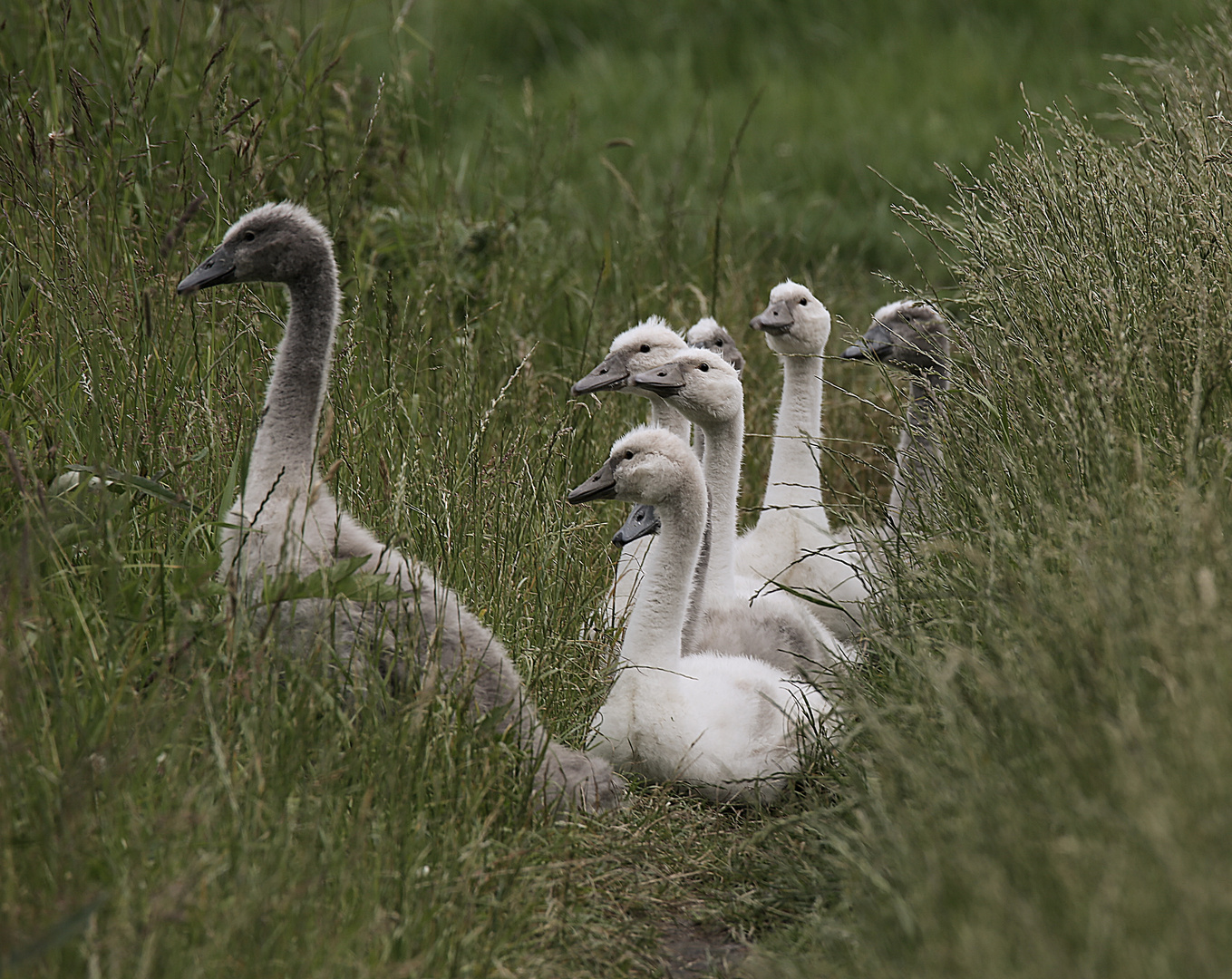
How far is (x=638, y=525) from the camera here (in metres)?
4.82

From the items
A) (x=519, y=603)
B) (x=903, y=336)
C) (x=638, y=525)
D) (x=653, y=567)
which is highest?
(x=903, y=336)

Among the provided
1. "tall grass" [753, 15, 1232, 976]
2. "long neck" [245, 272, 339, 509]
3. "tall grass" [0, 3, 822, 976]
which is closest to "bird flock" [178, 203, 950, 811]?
"long neck" [245, 272, 339, 509]

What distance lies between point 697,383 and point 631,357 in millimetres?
416

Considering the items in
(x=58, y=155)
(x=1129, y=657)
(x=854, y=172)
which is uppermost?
(x=854, y=172)

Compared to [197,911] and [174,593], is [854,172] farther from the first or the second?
[197,911]

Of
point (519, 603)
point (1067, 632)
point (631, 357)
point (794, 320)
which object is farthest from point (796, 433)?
point (1067, 632)

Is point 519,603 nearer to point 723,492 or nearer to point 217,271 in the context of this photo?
point 723,492

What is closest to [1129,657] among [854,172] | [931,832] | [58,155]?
[931,832]

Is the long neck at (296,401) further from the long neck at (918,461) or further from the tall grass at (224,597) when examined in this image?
the long neck at (918,461)

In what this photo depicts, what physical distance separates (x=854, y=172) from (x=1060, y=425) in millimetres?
7443

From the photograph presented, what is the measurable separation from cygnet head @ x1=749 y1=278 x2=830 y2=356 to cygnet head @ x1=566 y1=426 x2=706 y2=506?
1573mm

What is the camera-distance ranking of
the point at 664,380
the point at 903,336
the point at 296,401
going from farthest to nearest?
the point at 903,336 → the point at 664,380 → the point at 296,401

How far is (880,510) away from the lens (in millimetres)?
4598

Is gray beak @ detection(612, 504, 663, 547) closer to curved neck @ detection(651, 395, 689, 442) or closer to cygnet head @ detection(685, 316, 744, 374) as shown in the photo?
curved neck @ detection(651, 395, 689, 442)
